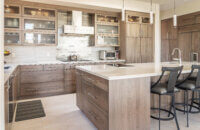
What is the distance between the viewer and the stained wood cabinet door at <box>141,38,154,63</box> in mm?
5617

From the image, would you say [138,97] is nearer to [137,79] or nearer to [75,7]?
[137,79]

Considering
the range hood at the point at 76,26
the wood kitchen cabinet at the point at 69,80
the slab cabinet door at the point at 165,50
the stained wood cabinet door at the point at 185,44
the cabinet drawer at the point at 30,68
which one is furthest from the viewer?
the slab cabinet door at the point at 165,50

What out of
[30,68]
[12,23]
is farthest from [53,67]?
[12,23]

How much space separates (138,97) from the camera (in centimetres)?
222

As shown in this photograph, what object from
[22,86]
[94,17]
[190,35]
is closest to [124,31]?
[94,17]

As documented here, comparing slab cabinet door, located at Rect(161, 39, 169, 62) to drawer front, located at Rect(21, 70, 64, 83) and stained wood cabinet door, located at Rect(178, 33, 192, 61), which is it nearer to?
stained wood cabinet door, located at Rect(178, 33, 192, 61)

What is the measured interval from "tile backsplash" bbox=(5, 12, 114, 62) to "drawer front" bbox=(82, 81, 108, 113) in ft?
8.48

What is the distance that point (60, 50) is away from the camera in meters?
5.21

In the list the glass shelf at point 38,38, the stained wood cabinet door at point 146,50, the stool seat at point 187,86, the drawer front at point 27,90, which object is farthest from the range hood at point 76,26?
the stool seat at point 187,86

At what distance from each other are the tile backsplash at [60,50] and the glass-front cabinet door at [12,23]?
641mm

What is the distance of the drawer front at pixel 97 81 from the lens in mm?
2093

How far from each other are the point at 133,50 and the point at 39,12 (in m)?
3.28

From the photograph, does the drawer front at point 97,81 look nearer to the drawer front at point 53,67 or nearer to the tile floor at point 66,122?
the tile floor at point 66,122

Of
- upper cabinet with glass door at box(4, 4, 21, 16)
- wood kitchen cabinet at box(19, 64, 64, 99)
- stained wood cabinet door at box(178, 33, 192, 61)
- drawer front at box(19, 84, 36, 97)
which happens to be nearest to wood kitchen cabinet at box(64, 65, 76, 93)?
wood kitchen cabinet at box(19, 64, 64, 99)
